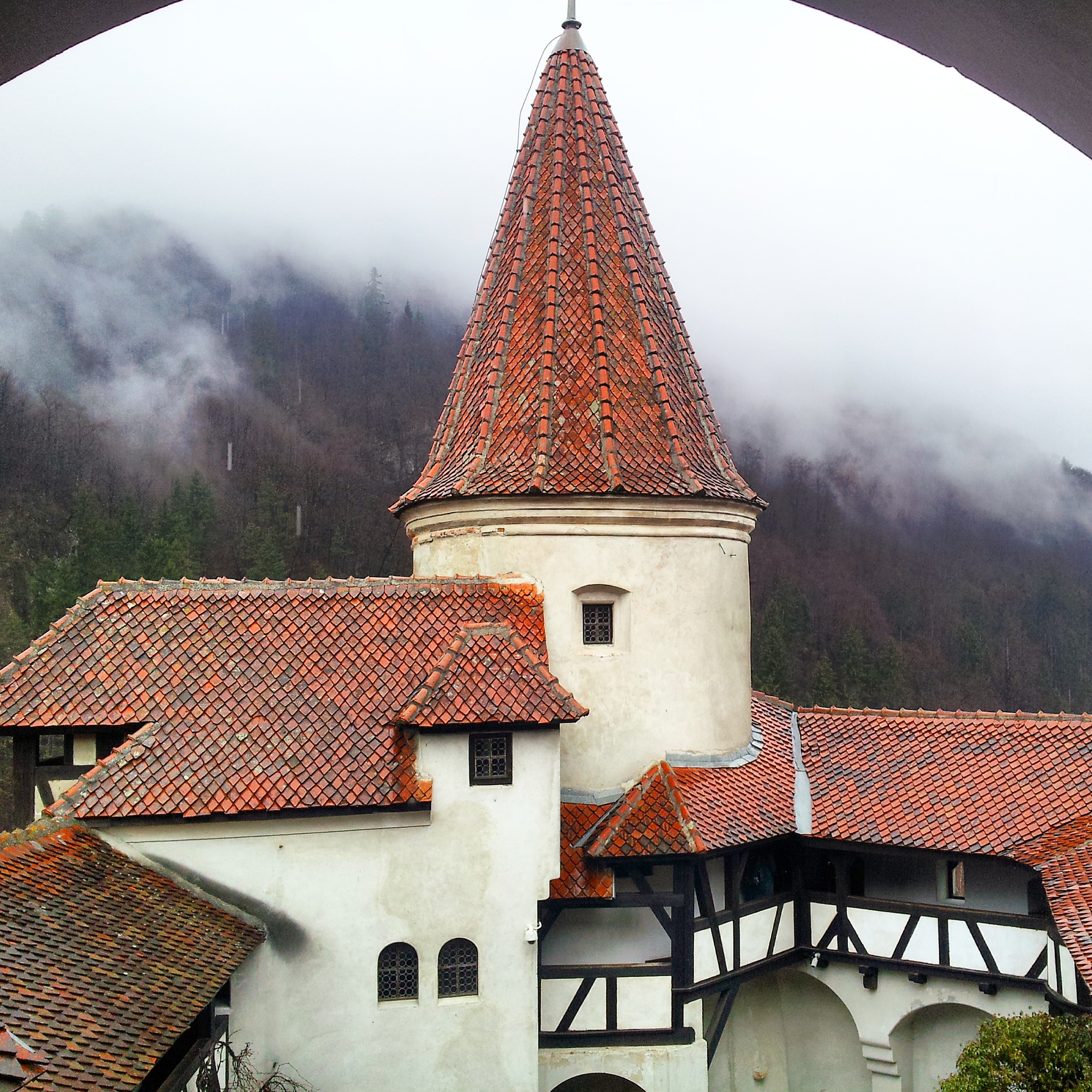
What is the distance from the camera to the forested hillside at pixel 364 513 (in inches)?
2302

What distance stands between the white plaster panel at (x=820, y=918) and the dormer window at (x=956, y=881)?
5.18 ft

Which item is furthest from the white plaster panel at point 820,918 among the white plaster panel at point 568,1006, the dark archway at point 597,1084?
the white plaster panel at point 568,1006

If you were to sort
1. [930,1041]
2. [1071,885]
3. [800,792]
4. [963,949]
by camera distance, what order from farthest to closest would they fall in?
[800,792] < [930,1041] < [963,949] < [1071,885]

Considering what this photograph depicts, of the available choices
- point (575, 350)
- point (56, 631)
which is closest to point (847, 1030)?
point (575, 350)

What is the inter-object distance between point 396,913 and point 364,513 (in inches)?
2383

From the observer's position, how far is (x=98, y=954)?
10297 millimetres

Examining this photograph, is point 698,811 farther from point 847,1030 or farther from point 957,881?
point 847,1030

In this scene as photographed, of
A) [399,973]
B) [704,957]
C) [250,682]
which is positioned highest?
[250,682]

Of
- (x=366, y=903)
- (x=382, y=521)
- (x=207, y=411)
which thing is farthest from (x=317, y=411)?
(x=366, y=903)

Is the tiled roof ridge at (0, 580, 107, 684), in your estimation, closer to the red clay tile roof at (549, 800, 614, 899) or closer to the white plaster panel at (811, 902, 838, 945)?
the red clay tile roof at (549, 800, 614, 899)

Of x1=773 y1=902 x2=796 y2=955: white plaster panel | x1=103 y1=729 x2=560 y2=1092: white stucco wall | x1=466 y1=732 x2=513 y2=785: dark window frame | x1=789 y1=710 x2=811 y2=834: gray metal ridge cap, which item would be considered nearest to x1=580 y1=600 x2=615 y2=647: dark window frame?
x1=103 y1=729 x2=560 y2=1092: white stucco wall

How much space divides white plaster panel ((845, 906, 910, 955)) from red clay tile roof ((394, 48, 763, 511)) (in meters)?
6.06

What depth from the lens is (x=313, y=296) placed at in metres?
89.6

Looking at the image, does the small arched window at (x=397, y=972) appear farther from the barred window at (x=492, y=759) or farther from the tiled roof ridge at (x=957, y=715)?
the tiled roof ridge at (x=957, y=715)
